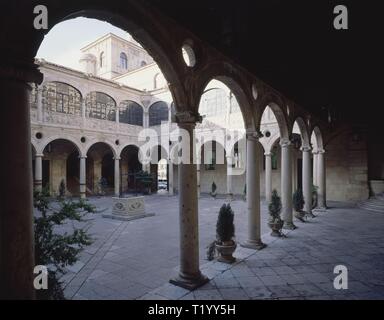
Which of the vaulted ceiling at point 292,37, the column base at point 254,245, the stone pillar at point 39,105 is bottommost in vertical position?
the column base at point 254,245

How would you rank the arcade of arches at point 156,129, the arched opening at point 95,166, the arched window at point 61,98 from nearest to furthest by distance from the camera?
the arcade of arches at point 156,129 → the arched window at point 61,98 → the arched opening at point 95,166

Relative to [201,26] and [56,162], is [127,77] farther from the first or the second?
[201,26]

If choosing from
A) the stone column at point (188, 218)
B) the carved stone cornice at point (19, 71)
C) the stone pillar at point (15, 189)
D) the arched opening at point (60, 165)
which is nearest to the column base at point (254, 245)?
the stone column at point (188, 218)

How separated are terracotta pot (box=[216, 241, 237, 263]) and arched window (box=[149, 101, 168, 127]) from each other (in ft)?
59.4

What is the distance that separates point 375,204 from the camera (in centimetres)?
1384

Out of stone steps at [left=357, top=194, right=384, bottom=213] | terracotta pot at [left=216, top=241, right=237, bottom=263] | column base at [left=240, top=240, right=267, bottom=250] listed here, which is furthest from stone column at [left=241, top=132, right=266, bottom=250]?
stone steps at [left=357, top=194, right=384, bottom=213]

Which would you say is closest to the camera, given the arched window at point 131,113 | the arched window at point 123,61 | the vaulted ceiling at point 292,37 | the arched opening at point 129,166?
the vaulted ceiling at point 292,37

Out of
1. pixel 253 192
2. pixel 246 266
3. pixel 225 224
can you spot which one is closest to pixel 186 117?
pixel 225 224

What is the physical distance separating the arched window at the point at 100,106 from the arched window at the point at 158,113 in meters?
3.49

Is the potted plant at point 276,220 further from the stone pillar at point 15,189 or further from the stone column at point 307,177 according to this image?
the stone pillar at point 15,189

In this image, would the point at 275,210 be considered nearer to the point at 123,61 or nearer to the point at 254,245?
the point at 254,245

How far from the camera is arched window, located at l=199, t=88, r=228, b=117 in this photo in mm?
19391

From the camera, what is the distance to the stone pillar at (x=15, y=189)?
2467 millimetres
